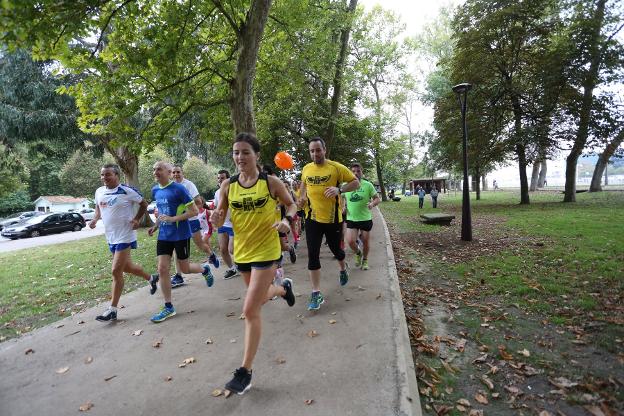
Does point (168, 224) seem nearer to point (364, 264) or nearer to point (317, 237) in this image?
point (317, 237)

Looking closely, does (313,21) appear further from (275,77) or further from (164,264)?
(164,264)

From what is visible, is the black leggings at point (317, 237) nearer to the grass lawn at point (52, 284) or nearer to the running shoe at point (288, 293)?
the running shoe at point (288, 293)

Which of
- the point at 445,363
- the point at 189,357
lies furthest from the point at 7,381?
the point at 445,363

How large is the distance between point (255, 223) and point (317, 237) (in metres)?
1.86

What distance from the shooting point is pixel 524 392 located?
3.52 meters

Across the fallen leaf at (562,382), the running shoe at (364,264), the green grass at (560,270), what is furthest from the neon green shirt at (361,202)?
the fallen leaf at (562,382)

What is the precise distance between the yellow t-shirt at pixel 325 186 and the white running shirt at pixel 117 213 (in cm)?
256

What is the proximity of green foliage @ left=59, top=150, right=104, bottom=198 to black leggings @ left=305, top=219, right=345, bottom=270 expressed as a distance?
46949 millimetres

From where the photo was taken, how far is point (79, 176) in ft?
148

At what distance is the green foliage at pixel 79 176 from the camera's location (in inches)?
1757

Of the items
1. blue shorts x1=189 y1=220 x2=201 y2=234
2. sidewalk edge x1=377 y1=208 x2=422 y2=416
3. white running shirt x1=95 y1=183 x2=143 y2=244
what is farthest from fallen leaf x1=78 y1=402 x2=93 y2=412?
blue shorts x1=189 y1=220 x2=201 y2=234

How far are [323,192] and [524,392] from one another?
10.4ft

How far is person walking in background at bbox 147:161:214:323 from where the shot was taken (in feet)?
16.7

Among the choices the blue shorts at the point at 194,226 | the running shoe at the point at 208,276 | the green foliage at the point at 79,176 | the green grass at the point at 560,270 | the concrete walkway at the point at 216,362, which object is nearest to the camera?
the concrete walkway at the point at 216,362
